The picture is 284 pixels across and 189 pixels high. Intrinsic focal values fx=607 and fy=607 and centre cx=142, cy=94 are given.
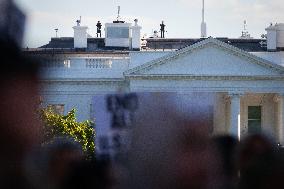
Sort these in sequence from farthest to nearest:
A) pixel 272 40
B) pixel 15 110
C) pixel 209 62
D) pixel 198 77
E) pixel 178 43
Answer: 1. pixel 178 43
2. pixel 272 40
3. pixel 209 62
4. pixel 198 77
5. pixel 15 110

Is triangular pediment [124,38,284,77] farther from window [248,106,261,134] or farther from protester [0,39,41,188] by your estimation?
protester [0,39,41,188]

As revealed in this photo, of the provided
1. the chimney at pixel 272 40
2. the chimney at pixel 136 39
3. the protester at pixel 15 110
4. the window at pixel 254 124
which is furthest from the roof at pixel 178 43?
the protester at pixel 15 110

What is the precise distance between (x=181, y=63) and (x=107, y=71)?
3.85 m

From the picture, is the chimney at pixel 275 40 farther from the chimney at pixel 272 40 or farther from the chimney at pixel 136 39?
the chimney at pixel 136 39

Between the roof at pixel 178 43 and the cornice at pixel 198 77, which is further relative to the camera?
the roof at pixel 178 43

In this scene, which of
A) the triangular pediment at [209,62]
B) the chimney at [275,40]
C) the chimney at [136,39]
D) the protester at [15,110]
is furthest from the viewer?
the chimney at [136,39]

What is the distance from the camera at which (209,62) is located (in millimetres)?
30656

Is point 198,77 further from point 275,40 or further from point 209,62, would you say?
point 275,40

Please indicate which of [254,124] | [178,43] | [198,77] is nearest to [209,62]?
[198,77]

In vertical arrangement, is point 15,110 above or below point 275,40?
below

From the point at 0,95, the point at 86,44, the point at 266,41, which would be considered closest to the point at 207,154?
the point at 0,95

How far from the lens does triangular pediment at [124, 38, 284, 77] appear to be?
3020 cm

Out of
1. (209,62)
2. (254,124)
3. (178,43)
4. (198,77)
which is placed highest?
(178,43)

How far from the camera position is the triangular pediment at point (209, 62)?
30.2 meters
